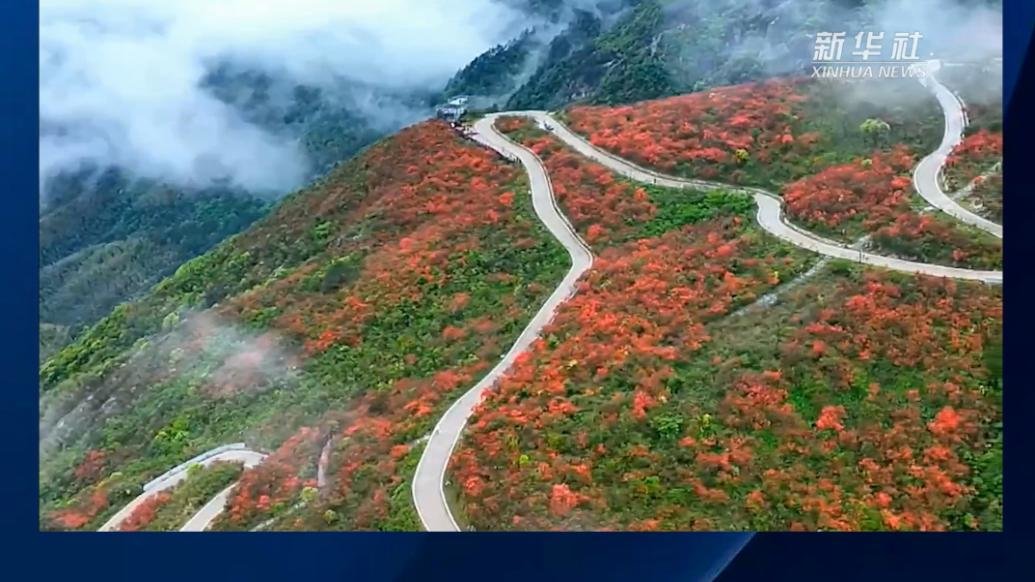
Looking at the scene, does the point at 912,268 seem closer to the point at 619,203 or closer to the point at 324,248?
the point at 619,203

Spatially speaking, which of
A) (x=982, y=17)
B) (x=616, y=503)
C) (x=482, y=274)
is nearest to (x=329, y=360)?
(x=482, y=274)

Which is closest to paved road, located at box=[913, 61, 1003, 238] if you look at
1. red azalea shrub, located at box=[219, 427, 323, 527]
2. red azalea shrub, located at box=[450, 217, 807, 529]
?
red azalea shrub, located at box=[450, 217, 807, 529]

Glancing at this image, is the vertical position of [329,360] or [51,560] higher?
[329,360]

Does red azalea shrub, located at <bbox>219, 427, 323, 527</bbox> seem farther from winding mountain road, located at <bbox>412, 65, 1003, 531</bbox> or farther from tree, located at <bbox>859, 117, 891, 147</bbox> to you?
tree, located at <bbox>859, 117, 891, 147</bbox>

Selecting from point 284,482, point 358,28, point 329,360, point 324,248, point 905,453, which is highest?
point 358,28

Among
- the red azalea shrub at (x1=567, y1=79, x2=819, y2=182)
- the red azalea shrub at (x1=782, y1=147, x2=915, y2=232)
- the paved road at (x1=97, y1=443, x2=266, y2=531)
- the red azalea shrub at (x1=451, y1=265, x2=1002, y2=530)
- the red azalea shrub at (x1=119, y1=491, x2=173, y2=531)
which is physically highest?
the red azalea shrub at (x1=567, y1=79, x2=819, y2=182)

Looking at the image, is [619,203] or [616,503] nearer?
[616,503]

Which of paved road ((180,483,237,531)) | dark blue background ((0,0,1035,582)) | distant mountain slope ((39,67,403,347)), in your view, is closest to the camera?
dark blue background ((0,0,1035,582))
